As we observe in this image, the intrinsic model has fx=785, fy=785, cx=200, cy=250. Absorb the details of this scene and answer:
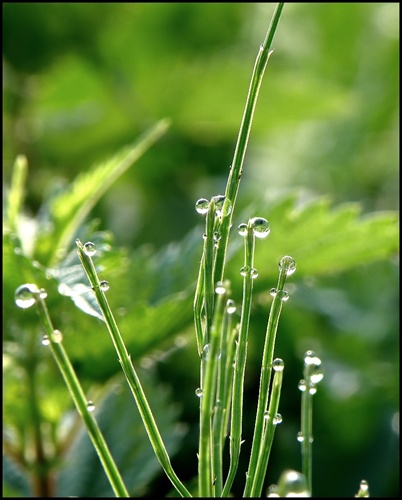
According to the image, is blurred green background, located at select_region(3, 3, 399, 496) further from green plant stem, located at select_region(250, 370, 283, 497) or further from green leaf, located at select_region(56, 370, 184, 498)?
green plant stem, located at select_region(250, 370, 283, 497)

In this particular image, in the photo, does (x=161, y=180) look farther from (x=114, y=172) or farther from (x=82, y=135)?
(x=114, y=172)

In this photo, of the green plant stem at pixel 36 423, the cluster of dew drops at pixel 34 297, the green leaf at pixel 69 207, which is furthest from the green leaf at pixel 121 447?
the cluster of dew drops at pixel 34 297

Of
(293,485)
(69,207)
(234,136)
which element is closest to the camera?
(293,485)

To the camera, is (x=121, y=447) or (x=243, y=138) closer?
(x=243, y=138)

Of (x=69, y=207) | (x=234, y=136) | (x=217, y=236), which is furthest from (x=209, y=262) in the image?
(x=234, y=136)

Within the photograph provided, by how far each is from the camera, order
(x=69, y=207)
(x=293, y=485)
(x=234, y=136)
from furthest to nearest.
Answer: (x=234, y=136) → (x=69, y=207) → (x=293, y=485)

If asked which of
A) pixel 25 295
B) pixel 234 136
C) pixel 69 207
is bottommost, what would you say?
pixel 25 295

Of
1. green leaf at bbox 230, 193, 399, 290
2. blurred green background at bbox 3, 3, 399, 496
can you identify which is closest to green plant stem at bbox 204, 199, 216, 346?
Result: green leaf at bbox 230, 193, 399, 290

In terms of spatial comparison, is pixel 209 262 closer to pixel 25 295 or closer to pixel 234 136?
pixel 25 295
